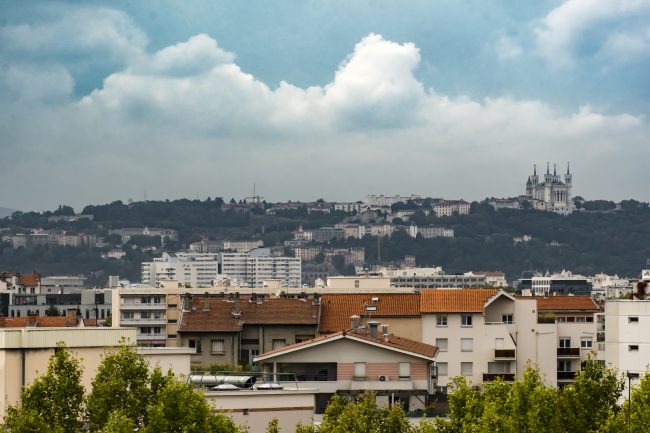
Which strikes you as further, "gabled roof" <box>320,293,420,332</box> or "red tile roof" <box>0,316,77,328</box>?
"red tile roof" <box>0,316,77,328</box>

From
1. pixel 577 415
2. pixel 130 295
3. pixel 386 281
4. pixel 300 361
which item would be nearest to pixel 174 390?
pixel 577 415

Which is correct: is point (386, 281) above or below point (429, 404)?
above

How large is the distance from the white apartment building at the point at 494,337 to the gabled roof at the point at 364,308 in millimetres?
675

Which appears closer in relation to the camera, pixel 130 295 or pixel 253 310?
pixel 253 310

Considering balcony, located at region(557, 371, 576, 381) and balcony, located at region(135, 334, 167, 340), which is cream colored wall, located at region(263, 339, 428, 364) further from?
balcony, located at region(135, 334, 167, 340)

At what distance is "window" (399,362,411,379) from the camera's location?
162 feet

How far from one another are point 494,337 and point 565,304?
64.0 ft

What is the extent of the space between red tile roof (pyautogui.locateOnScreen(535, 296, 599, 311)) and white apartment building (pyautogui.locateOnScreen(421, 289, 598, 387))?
37.7 ft

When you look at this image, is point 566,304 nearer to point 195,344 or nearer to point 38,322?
point 38,322

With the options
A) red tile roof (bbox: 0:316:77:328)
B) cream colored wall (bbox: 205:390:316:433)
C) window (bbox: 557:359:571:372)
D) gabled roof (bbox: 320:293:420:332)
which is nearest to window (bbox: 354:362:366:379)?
gabled roof (bbox: 320:293:420:332)

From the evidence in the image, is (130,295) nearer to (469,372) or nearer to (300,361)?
(469,372)

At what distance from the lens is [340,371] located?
49344 mm

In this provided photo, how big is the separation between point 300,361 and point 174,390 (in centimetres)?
2005

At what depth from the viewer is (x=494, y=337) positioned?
61.2m
